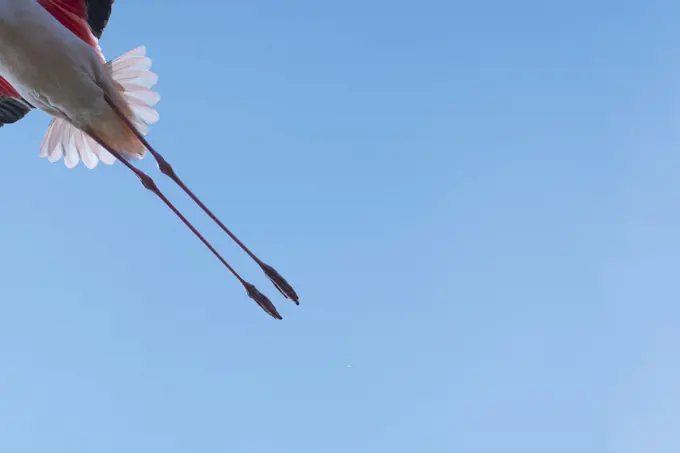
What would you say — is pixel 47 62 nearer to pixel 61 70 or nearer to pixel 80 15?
pixel 61 70

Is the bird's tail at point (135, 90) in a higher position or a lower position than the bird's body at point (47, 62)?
higher

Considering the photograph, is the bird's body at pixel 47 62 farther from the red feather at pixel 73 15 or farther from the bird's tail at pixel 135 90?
the bird's tail at pixel 135 90

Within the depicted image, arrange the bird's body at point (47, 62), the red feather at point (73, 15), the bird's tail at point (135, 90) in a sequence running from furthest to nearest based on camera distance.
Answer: the bird's tail at point (135, 90), the red feather at point (73, 15), the bird's body at point (47, 62)

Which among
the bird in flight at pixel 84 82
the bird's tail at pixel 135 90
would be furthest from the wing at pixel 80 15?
the bird's tail at pixel 135 90

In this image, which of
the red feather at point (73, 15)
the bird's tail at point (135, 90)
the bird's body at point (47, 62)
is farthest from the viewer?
the bird's tail at point (135, 90)

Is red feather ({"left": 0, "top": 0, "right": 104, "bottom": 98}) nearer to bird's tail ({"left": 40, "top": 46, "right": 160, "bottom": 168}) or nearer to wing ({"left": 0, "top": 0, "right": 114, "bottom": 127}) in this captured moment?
wing ({"left": 0, "top": 0, "right": 114, "bottom": 127})

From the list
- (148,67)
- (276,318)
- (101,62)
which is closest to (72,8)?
(101,62)

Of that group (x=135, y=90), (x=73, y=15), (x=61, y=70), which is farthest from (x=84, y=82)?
(x=135, y=90)

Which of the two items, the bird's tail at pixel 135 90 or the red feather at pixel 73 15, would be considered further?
the bird's tail at pixel 135 90

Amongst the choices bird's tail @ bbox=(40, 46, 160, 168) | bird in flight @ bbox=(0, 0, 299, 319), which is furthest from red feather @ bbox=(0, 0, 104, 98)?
bird's tail @ bbox=(40, 46, 160, 168)
